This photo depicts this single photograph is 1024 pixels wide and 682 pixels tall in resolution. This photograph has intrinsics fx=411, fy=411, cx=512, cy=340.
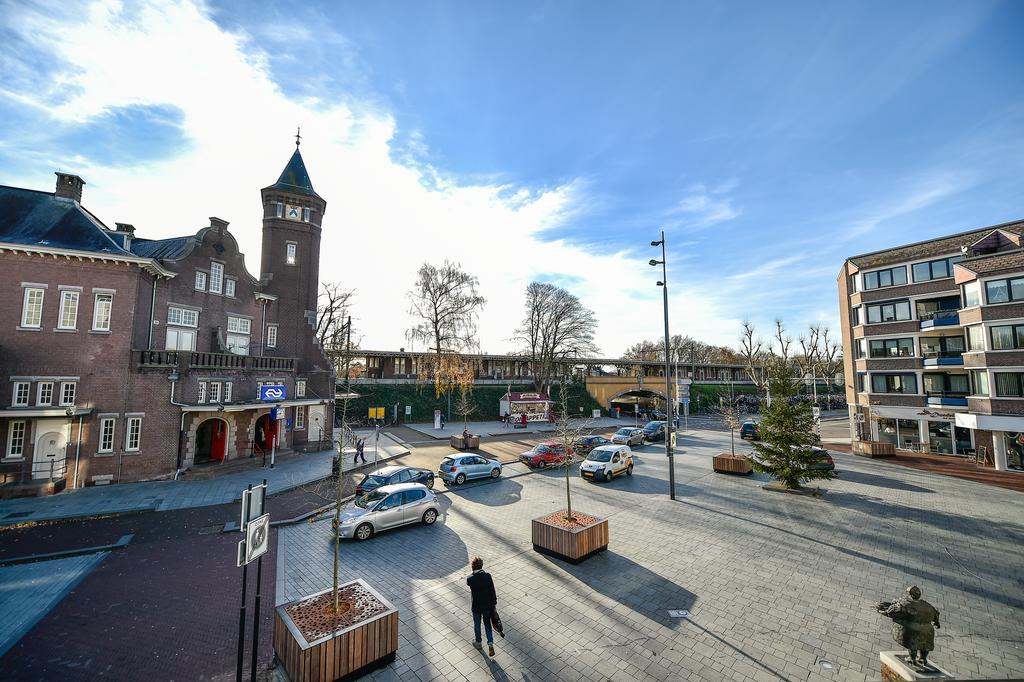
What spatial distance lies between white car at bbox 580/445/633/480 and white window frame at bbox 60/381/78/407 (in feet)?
79.2

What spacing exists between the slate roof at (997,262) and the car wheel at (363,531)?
3437 centimetres

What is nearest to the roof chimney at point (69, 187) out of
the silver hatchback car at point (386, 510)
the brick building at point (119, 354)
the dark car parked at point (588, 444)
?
the brick building at point (119, 354)

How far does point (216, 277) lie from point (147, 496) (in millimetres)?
13644

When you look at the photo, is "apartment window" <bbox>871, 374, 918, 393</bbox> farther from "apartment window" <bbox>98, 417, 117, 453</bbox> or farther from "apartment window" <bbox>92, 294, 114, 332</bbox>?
"apartment window" <bbox>92, 294, 114, 332</bbox>

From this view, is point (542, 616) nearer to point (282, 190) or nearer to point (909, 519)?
point (909, 519)

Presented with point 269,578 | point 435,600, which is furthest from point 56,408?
point 435,600

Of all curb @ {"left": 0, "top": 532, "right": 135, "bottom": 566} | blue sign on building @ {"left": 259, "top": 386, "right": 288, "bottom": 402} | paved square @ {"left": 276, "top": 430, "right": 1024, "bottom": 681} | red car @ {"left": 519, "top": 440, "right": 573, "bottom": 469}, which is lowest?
curb @ {"left": 0, "top": 532, "right": 135, "bottom": 566}

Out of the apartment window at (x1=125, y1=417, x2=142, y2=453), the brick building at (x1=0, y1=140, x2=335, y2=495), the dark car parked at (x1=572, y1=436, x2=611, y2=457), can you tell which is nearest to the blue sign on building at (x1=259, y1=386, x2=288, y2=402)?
the brick building at (x1=0, y1=140, x2=335, y2=495)

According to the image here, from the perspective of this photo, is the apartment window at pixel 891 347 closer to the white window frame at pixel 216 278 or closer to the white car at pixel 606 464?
the white car at pixel 606 464

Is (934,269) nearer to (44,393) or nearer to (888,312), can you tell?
(888,312)

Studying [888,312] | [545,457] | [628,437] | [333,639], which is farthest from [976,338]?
[333,639]

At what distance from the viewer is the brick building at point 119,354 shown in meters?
18.5

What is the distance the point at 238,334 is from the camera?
2709cm

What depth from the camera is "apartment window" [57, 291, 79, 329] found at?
63.4 ft
